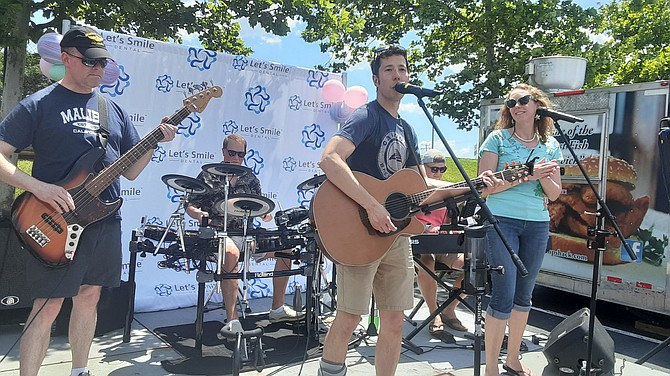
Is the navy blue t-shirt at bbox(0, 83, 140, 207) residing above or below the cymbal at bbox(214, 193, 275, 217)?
above

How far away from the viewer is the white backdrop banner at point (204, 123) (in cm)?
487

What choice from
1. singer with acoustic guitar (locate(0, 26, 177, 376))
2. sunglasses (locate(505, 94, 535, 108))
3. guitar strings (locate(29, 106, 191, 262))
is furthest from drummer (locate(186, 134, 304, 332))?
sunglasses (locate(505, 94, 535, 108))

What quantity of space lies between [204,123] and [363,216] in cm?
314

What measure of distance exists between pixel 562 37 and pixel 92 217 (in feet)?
38.9

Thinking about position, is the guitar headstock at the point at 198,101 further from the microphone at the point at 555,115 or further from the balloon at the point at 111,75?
the microphone at the point at 555,115

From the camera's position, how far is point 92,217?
2648mm

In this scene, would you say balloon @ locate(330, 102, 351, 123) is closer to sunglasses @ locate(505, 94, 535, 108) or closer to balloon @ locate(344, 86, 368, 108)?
balloon @ locate(344, 86, 368, 108)

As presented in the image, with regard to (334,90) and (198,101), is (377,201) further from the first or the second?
(334,90)

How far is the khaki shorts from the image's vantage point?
260 centimetres

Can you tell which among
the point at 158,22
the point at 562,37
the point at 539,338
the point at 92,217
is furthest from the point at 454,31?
the point at 92,217

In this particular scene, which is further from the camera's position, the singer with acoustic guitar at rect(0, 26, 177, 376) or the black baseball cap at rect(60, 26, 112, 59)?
the black baseball cap at rect(60, 26, 112, 59)

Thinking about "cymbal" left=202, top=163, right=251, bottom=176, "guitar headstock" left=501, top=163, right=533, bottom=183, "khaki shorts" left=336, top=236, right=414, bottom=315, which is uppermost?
"guitar headstock" left=501, top=163, right=533, bottom=183

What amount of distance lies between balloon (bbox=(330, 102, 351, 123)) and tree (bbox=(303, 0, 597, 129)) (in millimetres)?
5205

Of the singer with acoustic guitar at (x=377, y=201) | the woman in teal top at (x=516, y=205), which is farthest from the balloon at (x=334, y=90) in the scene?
the singer with acoustic guitar at (x=377, y=201)
